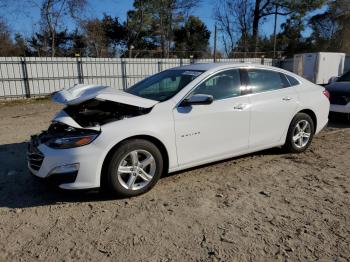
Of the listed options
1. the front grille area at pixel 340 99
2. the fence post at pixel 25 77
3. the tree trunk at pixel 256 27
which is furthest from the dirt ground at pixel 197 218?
the tree trunk at pixel 256 27

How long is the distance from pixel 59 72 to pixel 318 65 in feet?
48.5

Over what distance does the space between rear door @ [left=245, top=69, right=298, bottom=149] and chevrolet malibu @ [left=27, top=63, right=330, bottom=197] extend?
2 centimetres

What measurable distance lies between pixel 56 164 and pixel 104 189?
0.62 m

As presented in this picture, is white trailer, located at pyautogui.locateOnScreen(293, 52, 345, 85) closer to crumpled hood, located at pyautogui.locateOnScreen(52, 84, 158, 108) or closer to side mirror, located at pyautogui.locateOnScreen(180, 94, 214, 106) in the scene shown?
side mirror, located at pyautogui.locateOnScreen(180, 94, 214, 106)

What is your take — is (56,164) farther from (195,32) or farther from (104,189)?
(195,32)

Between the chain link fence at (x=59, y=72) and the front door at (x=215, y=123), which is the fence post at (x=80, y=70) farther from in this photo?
the front door at (x=215, y=123)

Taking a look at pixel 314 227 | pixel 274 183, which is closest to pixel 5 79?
pixel 274 183

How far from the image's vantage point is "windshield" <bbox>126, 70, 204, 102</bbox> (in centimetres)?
423

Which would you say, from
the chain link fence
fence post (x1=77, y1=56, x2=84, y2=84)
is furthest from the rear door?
fence post (x1=77, y1=56, x2=84, y2=84)

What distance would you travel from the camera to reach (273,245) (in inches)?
110

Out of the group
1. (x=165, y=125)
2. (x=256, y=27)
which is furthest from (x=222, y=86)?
(x=256, y=27)

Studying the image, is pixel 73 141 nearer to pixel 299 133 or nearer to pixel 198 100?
pixel 198 100

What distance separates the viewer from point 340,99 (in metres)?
7.62

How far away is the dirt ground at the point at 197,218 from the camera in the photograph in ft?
8.99
